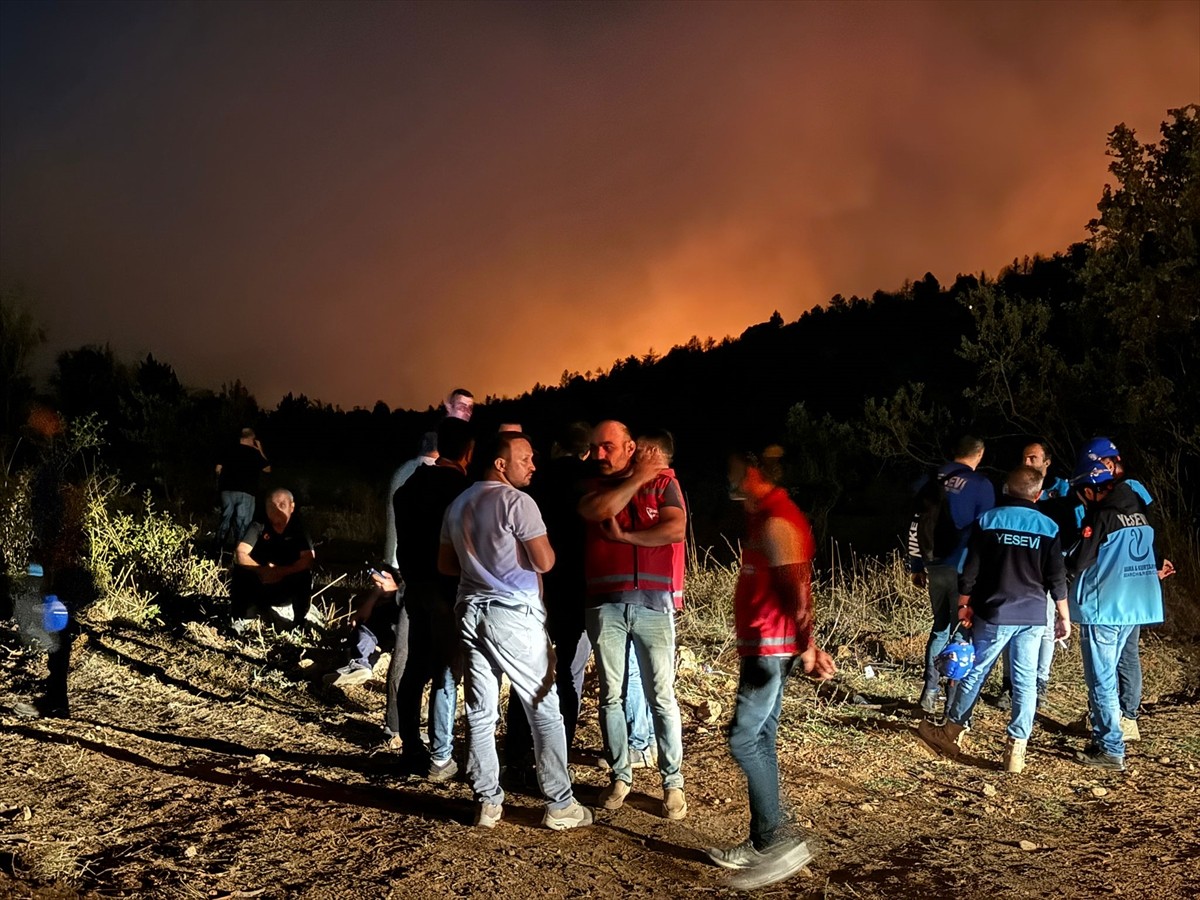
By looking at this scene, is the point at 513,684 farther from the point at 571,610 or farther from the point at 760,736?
the point at 760,736

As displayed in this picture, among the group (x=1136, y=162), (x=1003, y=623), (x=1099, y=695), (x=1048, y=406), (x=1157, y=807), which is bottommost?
(x=1157, y=807)

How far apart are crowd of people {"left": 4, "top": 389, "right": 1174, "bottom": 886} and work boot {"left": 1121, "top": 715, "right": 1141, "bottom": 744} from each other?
2 cm

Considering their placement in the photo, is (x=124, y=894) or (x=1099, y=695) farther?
(x=1099, y=695)

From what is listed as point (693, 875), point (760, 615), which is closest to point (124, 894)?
point (693, 875)

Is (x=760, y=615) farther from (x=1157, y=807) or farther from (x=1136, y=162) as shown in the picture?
(x=1136, y=162)

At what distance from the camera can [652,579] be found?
17.3ft

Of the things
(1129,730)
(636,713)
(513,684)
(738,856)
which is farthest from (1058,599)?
(513,684)

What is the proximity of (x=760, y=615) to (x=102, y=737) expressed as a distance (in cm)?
412

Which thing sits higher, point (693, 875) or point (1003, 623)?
point (1003, 623)

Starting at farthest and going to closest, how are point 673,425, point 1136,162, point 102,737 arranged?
point 673,425 → point 1136,162 → point 102,737

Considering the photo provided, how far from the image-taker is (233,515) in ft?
43.5

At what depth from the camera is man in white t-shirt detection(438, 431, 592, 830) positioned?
4.84 m

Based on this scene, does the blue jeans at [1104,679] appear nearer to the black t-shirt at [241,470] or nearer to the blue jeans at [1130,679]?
the blue jeans at [1130,679]

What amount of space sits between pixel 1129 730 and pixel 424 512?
5008 mm
